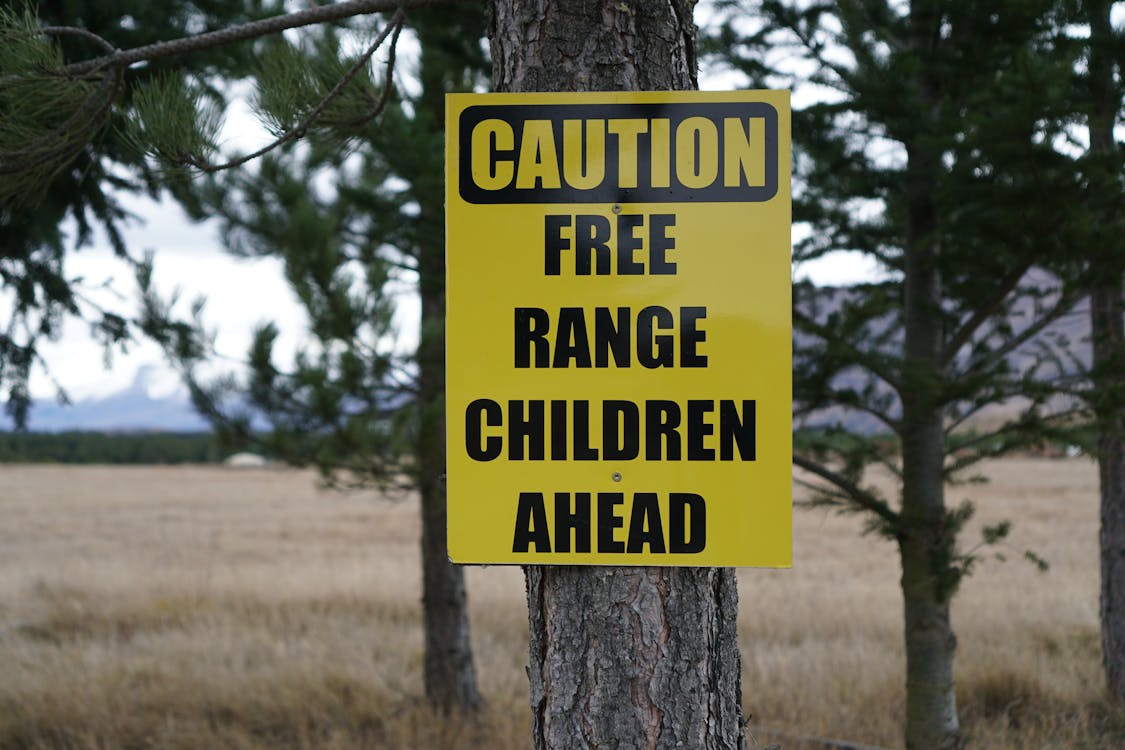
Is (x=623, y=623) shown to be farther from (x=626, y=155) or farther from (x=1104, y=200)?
(x=1104, y=200)

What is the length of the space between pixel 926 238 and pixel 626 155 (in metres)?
2.61

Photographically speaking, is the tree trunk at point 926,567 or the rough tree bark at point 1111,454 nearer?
the rough tree bark at point 1111,454

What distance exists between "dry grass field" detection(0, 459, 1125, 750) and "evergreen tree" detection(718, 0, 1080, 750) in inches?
46.4

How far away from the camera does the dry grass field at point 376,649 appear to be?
5770mm

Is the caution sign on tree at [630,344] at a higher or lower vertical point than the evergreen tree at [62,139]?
lower

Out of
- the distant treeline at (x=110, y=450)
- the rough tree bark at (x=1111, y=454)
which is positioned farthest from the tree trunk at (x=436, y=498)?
the distant treeline at (x=110, y=450)

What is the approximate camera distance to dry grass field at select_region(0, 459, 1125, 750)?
5770 mm

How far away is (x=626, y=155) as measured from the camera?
5.95ft

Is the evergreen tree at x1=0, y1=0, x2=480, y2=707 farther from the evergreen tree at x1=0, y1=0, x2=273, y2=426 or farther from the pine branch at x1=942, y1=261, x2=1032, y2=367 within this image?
the pine branch at x1=942, y1=261, x2=1032, y2=367

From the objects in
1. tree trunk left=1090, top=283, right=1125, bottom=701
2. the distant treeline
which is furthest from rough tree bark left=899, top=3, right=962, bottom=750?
the distant treeline

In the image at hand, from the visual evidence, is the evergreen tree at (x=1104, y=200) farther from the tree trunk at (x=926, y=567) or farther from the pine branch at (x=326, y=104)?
the pine branch at (x=326, y=104)

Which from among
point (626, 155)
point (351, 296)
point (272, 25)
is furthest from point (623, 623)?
point (351, 296)

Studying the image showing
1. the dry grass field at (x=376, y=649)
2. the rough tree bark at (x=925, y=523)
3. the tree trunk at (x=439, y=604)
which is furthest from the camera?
the tree trunk at (x=439, y=604)

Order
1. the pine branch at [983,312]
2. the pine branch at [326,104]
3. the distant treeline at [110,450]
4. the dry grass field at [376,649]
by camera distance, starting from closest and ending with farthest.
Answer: the pine branch at [326,104]
the pine branch at [983,312]
the dry grass field at [376,649]
the distant treeline at [110,450]
